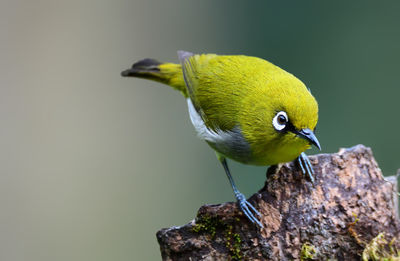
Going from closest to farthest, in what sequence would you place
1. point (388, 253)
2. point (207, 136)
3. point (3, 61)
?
point (388, 253) < point (207, 136) < point (3, 61)

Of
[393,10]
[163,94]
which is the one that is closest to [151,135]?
[163,94]

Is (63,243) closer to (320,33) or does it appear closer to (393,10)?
(320,33)

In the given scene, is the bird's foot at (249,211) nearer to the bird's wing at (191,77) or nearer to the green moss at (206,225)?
the green moss at (206,225)

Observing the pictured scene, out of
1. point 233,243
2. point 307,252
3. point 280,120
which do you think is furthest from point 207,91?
point 307,252

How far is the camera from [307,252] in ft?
11.3

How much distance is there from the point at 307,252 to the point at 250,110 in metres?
1.31

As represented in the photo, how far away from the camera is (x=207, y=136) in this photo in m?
4.67

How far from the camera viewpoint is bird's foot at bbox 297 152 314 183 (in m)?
3.76

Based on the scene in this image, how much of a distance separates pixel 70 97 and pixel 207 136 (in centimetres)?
443

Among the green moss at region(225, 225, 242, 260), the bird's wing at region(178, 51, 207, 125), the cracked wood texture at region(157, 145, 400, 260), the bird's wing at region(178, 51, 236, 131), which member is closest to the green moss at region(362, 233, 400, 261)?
the cracked wood texture at region(157, 145, 400, 260)

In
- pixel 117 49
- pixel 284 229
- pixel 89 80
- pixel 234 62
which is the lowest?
pixel 284 229

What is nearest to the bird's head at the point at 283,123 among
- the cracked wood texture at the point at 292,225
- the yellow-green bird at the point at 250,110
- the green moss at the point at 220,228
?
the yellow-green bird at the point at 250,110

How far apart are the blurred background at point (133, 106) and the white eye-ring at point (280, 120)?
324cm

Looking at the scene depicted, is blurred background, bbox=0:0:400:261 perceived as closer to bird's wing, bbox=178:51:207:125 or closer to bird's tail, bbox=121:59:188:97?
bird's tail, bbox=121:59:188:97
